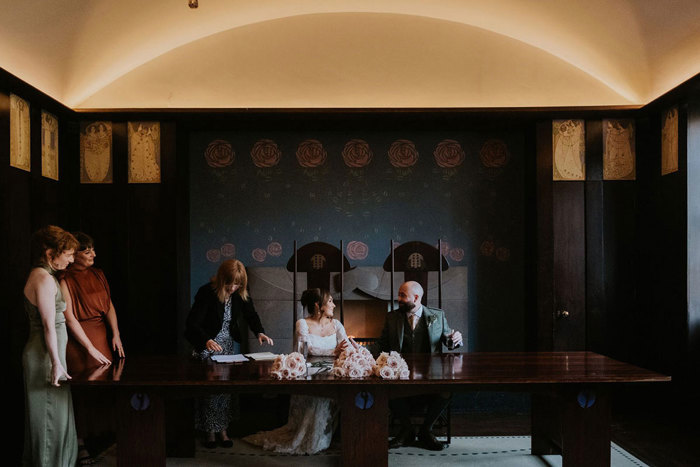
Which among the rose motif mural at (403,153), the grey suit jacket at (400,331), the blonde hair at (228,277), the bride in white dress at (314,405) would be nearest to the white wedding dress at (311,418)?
the bride in white dress at (314,405)

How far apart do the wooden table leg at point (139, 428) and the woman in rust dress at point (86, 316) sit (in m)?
0.51

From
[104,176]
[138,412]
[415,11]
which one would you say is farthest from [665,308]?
[104,176]

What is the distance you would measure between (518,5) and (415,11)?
930mm

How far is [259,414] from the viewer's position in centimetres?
551

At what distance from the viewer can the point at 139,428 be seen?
340 centimetres

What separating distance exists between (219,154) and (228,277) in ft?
6.58

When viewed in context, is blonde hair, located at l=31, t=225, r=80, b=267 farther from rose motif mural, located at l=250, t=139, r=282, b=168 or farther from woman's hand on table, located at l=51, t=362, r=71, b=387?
rose motif mural, located at l=250, t=139, r=282, b=168

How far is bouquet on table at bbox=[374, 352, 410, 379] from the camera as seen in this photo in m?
3.26

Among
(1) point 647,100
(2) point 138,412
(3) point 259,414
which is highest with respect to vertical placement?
(1) point 647,100

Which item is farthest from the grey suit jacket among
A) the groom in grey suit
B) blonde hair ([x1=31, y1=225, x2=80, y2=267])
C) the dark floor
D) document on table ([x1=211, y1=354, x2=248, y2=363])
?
blonde hair ([x1=31, y1=225, x2=80, y2=267])

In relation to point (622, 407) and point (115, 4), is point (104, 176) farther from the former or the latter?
point (622, 407)

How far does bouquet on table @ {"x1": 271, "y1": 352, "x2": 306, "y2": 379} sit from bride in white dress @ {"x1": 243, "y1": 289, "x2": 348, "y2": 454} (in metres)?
0.85

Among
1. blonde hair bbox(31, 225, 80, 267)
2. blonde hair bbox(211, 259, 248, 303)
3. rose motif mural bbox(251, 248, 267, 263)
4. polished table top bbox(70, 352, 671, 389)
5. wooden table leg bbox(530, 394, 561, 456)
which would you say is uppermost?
blonde hair bbox(31, 225, 80, 267)

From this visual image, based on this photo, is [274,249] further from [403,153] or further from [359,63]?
[359,63]
